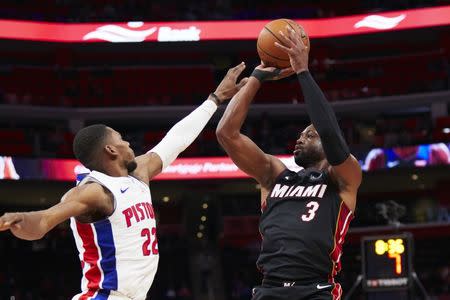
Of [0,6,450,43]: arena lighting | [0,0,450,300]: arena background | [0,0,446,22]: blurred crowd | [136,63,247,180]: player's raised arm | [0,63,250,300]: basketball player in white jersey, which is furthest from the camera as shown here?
[0,0,446,22]: blurred crowd

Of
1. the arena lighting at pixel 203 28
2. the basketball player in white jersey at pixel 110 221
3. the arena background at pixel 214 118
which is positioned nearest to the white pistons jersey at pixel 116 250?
the basketball player in white jersey at pixel 110 221

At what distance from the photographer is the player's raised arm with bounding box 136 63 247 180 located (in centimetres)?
545

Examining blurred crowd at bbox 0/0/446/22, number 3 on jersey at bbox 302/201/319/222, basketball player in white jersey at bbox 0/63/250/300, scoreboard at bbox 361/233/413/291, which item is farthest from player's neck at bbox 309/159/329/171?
blurred crowd at bbox 0/0/446/22

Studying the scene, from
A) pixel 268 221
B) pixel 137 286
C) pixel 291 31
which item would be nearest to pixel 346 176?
pixel 268 221

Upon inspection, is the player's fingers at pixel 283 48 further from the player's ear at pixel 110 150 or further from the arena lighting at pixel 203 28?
the arena lighting at pixel 203 28

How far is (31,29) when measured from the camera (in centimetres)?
2534

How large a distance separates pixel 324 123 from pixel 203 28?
2151cm

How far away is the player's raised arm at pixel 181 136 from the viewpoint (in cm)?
545

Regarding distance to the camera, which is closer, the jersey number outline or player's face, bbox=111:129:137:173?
the jersey number outline

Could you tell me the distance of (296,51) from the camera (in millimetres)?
4988

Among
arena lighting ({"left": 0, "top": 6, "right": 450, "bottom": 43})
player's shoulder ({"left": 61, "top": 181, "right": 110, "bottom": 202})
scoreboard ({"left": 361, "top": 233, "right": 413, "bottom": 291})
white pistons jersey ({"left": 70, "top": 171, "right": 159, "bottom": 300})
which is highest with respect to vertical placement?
arena lighting ({"left": 0, "top": 6, "right": 450, "bottom": 43})

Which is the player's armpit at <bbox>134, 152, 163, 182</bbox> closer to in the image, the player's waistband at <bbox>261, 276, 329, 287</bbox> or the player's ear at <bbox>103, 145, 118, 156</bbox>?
the player's ear at <bbox>103, 145, 118, 156</bbox>

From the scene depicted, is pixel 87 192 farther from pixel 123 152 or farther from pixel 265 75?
pixel 265 75

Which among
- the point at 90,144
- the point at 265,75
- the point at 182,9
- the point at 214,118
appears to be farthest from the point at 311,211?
the point at 182,9
